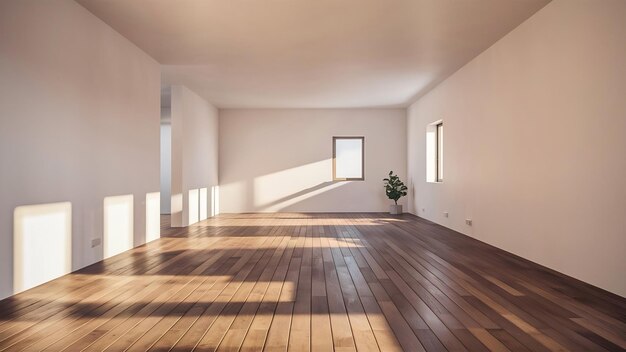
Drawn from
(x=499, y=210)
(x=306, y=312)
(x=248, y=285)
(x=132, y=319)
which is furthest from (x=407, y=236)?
(x=132, y=319)

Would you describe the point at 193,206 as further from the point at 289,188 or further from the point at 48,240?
the point at 48,240

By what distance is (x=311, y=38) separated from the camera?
5.55 m

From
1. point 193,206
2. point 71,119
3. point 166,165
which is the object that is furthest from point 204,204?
point 71,119

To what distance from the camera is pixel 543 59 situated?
14.9 feet

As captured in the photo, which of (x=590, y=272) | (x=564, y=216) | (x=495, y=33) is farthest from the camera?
(x=495, y=33)

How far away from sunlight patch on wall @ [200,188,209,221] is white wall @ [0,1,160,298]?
3.38 meters

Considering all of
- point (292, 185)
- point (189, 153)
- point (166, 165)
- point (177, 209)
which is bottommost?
point (177, 209)

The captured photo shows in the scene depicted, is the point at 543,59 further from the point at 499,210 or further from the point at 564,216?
the point at 499,210

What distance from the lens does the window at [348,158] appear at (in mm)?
11516

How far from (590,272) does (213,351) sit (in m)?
3.20

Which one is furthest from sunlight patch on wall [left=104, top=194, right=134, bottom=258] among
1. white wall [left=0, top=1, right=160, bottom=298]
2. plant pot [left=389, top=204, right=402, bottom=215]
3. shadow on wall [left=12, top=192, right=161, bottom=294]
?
plant pot [left=389, top=204, right=402, bottom=215]

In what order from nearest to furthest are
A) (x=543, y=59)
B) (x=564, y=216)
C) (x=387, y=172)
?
(x=564, y=216) < (x=543, y=59) < (x=387, y=172)

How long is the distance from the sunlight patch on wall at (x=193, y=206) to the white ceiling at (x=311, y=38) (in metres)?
2.12

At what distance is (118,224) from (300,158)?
21.3 feet
